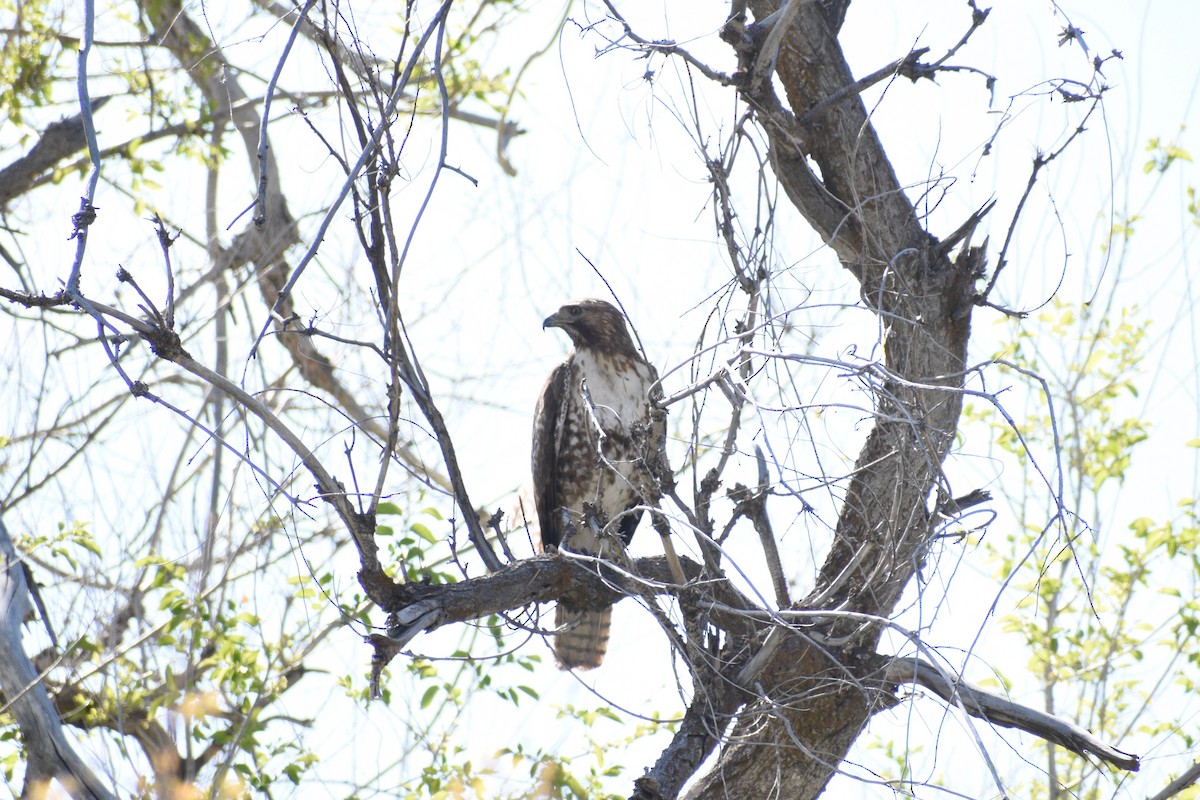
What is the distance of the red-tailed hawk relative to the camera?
4.94 metres

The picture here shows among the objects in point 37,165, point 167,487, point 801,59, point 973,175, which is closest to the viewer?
point 973,175

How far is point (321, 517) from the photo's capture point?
232 inches

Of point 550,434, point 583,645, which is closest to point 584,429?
point 550,434

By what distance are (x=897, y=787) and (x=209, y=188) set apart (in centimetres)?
502

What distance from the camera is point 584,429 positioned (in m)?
5.10

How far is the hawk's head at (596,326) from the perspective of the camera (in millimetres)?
5098

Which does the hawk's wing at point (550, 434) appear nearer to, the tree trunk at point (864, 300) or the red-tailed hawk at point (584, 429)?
the red-tailed hawk at point (584, 429)

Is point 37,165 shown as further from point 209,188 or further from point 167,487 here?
point 167,487

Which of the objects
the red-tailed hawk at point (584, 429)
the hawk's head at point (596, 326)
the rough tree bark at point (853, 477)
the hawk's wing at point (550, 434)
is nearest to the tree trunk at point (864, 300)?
the rough tree bark at point (853, 477)

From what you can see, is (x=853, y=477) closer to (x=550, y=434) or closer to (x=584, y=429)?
(x=584, y=429)

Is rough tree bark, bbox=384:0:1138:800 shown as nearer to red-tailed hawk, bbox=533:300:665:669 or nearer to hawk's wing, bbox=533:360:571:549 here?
red-tailed hawk, bbox=533:300:665:669

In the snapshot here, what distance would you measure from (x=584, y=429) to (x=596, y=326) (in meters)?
0.42

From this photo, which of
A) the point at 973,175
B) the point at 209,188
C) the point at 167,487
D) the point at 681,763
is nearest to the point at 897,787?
the point at 681,763

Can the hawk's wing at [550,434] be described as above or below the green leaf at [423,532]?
above
